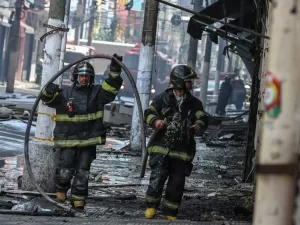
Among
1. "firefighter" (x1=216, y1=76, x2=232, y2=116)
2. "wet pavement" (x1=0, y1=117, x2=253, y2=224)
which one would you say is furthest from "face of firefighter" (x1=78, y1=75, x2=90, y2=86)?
"firefighter" (x1=216, y1=76, x2=232, y2=116)

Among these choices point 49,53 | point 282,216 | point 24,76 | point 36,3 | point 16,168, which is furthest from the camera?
point 24,76

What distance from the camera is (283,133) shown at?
3416 mm

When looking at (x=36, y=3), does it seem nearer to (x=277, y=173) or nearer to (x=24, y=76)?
(x=24, y=76)

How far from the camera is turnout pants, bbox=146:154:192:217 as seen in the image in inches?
318

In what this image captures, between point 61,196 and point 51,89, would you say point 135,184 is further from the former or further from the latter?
point 51,89

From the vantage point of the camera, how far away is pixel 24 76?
56.7 m

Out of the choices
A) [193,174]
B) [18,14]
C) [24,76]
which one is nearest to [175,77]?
[193,174]

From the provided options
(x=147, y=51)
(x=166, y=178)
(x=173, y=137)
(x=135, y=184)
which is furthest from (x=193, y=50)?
(x=173, y=137)

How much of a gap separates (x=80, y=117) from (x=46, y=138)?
3.30 feet

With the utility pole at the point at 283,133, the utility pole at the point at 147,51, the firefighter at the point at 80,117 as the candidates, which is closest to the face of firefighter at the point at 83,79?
the firefighter at the point at 80,117

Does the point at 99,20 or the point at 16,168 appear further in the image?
the point at 99,20

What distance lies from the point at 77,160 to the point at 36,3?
139ft

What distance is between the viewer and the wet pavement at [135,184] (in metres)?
8.69

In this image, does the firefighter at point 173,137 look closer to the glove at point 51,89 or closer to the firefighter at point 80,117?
the firefighter at point 80,117
